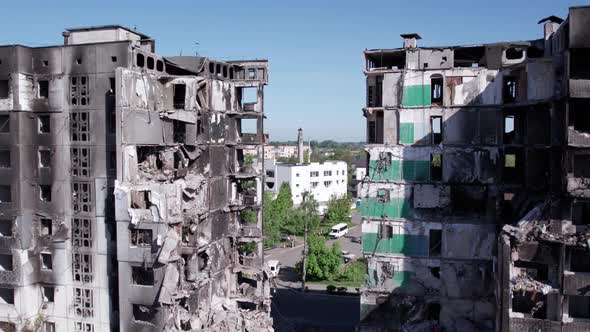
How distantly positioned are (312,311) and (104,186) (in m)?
26.0

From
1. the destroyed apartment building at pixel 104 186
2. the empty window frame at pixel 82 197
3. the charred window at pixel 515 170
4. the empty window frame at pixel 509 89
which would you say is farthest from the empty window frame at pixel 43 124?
the charred window at pixel 515 170

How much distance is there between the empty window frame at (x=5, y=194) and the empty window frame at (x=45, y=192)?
2.10 meters

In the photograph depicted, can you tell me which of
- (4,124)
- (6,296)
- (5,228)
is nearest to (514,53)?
(4,124)

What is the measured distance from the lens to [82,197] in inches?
1503

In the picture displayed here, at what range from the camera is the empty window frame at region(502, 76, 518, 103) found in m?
36.6

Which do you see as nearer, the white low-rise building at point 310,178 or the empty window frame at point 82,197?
the empty window frame at point 82,197

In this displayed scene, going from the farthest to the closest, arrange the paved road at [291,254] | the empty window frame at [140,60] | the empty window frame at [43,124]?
the paved road at [291,254], the empty window frame at [43,124], the empty window frame at [140,60]

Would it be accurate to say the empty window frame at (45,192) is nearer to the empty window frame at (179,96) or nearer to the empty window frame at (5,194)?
the empty window frame at (5,194)

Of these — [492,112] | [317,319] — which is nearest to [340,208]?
[317,319]

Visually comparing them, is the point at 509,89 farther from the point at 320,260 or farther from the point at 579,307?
the point at 320,260

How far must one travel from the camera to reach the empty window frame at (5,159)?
38.9m

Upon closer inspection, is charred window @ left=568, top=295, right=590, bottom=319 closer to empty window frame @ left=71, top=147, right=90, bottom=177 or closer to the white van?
empty window frame @ left=71, top=147, right=90, bottom=177

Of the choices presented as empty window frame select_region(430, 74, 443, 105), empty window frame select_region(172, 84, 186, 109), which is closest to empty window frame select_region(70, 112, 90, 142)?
empty window frame select_region(172, 84, 186, 109)

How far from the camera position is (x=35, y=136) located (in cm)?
3878
